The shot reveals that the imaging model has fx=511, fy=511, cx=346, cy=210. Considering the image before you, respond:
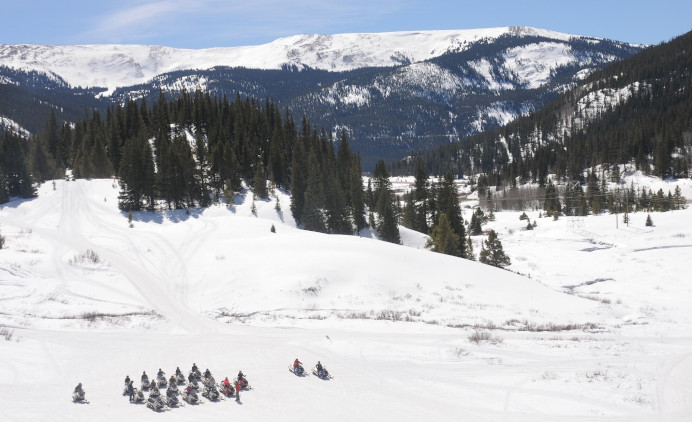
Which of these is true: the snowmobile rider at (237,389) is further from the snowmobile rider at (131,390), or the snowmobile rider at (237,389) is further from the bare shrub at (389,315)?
the bare shrub at (389,315)

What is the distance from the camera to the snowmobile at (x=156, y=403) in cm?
1978

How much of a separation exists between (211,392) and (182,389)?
1.95m

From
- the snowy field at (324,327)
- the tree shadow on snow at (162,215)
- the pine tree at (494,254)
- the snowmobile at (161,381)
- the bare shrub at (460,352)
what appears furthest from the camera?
the tree shadow on snow at (162,215)

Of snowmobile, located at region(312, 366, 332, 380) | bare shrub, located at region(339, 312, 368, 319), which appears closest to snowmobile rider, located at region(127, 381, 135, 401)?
snowmobile, located at region(312, 366, 332, 380)

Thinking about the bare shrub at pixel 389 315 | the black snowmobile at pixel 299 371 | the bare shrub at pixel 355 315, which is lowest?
the bare shrub at pixel 389 315

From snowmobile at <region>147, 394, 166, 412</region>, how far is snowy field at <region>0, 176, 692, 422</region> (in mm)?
313

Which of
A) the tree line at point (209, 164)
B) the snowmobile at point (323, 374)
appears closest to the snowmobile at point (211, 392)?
the snowmobile at point (323, 374)

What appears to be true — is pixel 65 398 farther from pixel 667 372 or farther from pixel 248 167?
pixel 248 167

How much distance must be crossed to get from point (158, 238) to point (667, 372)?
47.3m

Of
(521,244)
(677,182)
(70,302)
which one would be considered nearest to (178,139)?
(70,302)

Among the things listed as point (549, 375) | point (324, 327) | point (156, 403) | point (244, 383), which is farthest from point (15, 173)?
point (549, 375)

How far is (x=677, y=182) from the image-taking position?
13162cm

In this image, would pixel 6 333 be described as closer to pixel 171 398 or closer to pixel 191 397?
pixel 171 398

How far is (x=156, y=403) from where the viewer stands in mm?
19797
